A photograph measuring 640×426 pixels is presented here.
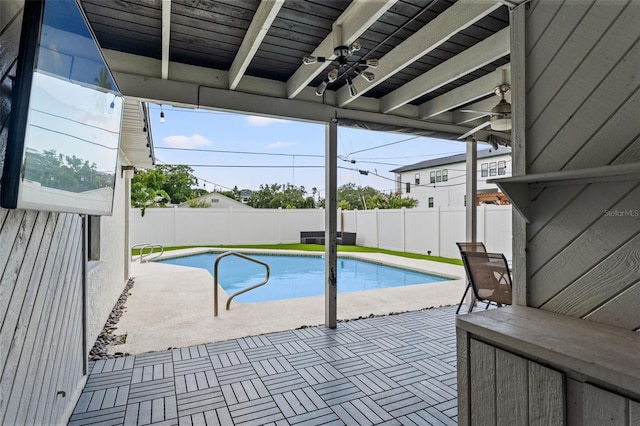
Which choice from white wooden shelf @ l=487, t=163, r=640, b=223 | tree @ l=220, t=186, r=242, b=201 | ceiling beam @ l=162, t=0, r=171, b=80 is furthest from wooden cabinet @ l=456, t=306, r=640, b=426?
tree @ l=220, t=186, r=242, b=201

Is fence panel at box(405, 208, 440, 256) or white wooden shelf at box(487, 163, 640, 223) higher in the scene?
white wooden shelf at box(487, 163, 640, 223)

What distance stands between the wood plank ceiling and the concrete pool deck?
2412 mm

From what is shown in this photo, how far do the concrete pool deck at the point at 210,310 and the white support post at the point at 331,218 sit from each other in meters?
0.32

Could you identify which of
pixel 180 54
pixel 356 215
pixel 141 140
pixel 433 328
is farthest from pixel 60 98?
pixel 356 215

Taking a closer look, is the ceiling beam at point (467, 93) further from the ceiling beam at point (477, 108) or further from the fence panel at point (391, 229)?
the fence panel at point (391, 229)

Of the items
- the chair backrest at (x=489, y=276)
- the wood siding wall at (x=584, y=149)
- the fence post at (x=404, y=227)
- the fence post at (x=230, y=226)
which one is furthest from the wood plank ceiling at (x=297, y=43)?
the fence post at (x=230, y=226)

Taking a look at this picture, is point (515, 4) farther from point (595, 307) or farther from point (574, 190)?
point (595, 307)

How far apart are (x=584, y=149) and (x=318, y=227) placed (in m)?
13.8

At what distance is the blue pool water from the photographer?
7.38 m

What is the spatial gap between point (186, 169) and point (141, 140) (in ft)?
58.1

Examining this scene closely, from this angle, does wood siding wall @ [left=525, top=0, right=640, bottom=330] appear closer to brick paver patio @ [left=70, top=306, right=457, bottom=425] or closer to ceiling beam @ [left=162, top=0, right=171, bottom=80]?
brick paver patio @ [left=70, top=306, right=457, bottom=425]

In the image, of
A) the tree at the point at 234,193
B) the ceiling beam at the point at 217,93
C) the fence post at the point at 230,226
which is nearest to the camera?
the ceiling beam at the point at 217,93

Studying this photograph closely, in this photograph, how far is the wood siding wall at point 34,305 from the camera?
127 cm

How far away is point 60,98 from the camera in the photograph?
1336mm
